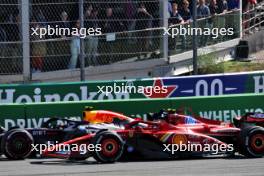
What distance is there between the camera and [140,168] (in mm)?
11367

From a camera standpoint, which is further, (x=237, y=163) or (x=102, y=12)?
(x=102, y=12)

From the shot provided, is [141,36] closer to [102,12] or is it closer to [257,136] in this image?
[102,12]

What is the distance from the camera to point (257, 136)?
41.5 ft

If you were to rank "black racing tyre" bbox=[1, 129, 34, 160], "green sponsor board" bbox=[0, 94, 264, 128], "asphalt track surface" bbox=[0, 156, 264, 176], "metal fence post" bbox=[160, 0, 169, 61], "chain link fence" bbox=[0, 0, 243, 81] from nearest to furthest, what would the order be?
"asphalt track surface" bbox=[0, 156, 264, 176] < "black racing tyre" bbox=[1, 129, 34, 160] < "green sponsor board" bbox=[0, 94, 264, 128] < "chain link fence" bbox=[0, 0, 243, 81] < "metal fence post" bbox=[160, 0, 169, 61]

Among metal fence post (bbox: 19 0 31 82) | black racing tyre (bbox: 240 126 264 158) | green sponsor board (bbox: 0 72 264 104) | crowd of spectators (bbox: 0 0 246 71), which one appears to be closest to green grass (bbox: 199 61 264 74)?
crowd of spectators (bbox: 0 0 246 71)

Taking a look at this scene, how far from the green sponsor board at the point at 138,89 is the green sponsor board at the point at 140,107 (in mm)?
913

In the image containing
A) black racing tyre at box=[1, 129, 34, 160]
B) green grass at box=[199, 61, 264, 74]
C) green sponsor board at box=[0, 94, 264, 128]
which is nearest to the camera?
black racing tyre at box=[1, 129, 34, 160]

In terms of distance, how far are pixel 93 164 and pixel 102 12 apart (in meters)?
5.55

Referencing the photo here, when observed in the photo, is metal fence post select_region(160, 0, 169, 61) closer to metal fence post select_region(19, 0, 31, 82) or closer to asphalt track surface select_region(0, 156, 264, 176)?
metal fence post select_region(19, 0, 31, 82)

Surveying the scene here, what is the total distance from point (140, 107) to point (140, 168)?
3.41 metres

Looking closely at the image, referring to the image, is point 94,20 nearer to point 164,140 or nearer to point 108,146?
point 164,140

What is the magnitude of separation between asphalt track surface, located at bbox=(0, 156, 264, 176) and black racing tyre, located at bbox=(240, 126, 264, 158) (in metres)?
0.16

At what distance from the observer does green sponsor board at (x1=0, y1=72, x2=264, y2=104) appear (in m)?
15.2

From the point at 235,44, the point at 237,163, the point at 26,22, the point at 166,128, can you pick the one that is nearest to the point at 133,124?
the point at 166,128
